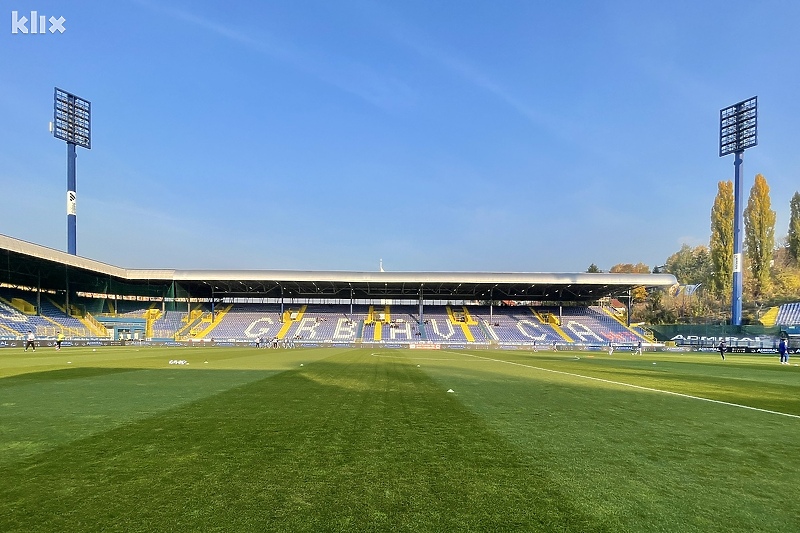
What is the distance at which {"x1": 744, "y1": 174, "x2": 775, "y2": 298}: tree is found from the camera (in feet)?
180

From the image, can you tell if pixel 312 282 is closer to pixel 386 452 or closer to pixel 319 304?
pixel 319 304

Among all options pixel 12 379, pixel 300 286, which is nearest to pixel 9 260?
pixel 300 286

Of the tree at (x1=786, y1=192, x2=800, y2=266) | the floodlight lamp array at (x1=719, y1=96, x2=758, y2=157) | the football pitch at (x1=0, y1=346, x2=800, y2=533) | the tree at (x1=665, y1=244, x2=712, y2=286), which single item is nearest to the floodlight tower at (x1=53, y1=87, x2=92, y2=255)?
the football pitch at (x1=0, y1=346, x2=800, y2=533)

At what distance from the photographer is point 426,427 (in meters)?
6.12

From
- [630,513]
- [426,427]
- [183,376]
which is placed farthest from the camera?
[183,376]

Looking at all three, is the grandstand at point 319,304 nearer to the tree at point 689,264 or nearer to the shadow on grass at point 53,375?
the shadow on grass at point 53,375

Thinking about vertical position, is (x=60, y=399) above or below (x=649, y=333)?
above

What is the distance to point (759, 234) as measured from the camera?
55125mm

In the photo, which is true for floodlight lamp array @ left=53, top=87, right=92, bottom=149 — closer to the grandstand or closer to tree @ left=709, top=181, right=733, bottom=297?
the grandstand

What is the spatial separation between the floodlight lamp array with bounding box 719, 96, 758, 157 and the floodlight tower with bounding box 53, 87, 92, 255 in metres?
69.3

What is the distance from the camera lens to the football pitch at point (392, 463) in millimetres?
3146

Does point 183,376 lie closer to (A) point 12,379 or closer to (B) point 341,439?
(A) point 12,379

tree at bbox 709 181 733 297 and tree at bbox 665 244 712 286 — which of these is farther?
tree at bbox 665 244 712 286

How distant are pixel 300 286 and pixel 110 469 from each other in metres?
48.8
